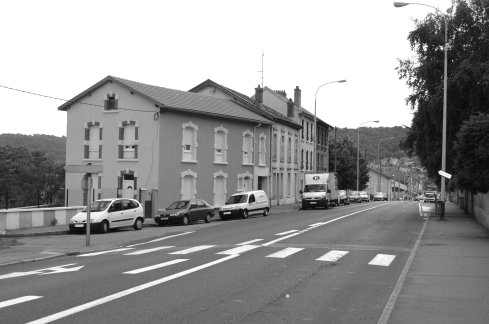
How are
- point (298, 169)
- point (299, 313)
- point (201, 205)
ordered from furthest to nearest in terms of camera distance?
point (298, 169) < point (201, 205) < point (299, 313)

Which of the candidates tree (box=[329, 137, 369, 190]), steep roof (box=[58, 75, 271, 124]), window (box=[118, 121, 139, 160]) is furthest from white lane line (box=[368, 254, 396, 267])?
tree (box=[329, 137, 369, 190])

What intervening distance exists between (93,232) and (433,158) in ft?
74.5

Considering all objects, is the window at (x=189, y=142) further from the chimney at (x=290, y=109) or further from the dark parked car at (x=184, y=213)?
the chimney at (x=290, y=109)

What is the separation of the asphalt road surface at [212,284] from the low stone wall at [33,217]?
8.07m

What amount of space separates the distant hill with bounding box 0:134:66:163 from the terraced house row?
1509 inches

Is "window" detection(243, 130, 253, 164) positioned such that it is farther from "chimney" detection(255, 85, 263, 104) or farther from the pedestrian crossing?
the pedestrian crossing

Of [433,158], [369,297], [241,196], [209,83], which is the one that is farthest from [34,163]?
[369,297]

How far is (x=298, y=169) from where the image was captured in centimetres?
5903

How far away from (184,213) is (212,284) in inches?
765

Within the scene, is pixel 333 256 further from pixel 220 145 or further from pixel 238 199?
pixel 220 145

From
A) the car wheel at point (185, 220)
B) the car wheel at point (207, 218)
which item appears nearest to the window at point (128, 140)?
the car wheel at point (207, 218)

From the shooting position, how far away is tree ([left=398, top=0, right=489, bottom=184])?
32250 millimetres

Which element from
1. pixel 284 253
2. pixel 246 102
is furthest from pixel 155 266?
pixel 246 102

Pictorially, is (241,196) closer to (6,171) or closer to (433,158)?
(433,158)
